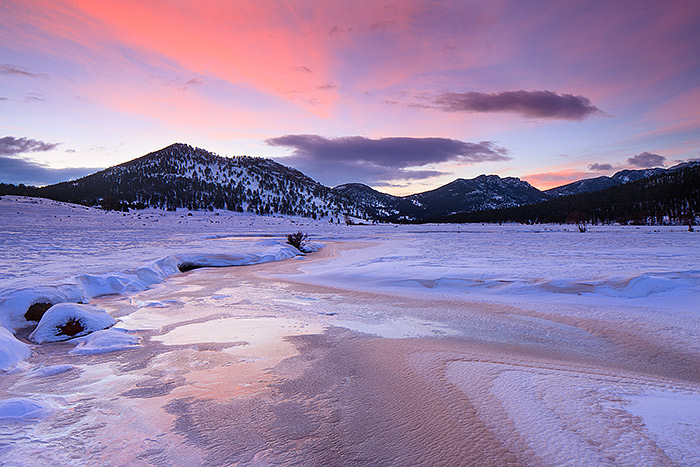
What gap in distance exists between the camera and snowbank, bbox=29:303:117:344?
5820 millimetres

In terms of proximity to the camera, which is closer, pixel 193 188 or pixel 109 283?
pixel 109 283

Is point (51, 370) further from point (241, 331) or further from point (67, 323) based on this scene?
point (241, 331)

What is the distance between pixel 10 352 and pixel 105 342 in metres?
1.08

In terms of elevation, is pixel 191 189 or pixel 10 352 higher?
pixel 191 189

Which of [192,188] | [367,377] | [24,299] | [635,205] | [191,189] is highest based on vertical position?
[192,188]

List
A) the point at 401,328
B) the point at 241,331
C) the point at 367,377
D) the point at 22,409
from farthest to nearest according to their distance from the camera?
1. the point at 401,328
2. the point at 241,331
3. the point at 367,377
4. the point at 22,409

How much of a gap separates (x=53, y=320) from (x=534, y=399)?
7.54 meters

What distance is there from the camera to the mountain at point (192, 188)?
98.1 meters

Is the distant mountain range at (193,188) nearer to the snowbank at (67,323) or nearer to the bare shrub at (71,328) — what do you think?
the snowbank at (67,323)

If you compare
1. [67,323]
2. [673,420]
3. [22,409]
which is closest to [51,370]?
[22,409]

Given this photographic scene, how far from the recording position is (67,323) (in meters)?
6.04

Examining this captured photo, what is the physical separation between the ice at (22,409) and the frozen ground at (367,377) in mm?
16

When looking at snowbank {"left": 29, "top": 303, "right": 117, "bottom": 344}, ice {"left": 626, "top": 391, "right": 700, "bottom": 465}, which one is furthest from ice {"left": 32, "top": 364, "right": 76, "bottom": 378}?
ice {"left": 626, "top": 391, "right": 700, "bottom": 465}

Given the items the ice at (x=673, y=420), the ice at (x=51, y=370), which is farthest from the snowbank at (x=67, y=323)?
the ice at (x=673, y=420)
